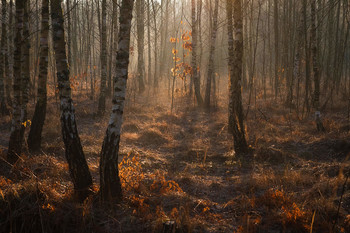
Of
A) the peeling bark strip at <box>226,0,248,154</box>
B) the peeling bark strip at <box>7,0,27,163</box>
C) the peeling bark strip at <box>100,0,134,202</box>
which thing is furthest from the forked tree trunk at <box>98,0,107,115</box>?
the peeling bark strip at <box>100,0,134,202</box>

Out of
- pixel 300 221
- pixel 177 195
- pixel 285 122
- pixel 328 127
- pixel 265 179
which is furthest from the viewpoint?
pixel 285 122

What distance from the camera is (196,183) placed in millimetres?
5109

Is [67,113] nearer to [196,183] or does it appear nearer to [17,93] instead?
[17,93]

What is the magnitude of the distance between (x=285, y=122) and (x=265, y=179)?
5.37m

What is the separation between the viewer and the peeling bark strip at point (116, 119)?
3629 millimetres

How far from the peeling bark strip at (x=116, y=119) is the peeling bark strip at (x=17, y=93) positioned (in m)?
2.52

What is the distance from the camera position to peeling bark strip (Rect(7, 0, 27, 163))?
5.00 m

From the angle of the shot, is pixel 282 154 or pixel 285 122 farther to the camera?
pixel 285 122

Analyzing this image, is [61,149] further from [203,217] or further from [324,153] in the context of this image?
[324,153]

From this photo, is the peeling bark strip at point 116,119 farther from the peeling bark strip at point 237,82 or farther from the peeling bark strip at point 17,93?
the peeling bark strip at point 237,82

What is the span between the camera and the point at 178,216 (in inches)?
138

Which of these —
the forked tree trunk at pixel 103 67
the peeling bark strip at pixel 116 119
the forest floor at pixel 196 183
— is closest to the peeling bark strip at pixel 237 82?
the forest floor at pixel 196 183

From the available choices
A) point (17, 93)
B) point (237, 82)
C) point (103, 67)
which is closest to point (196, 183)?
point (237, 82)

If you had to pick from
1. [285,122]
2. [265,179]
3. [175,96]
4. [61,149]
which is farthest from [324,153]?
[175,96]
